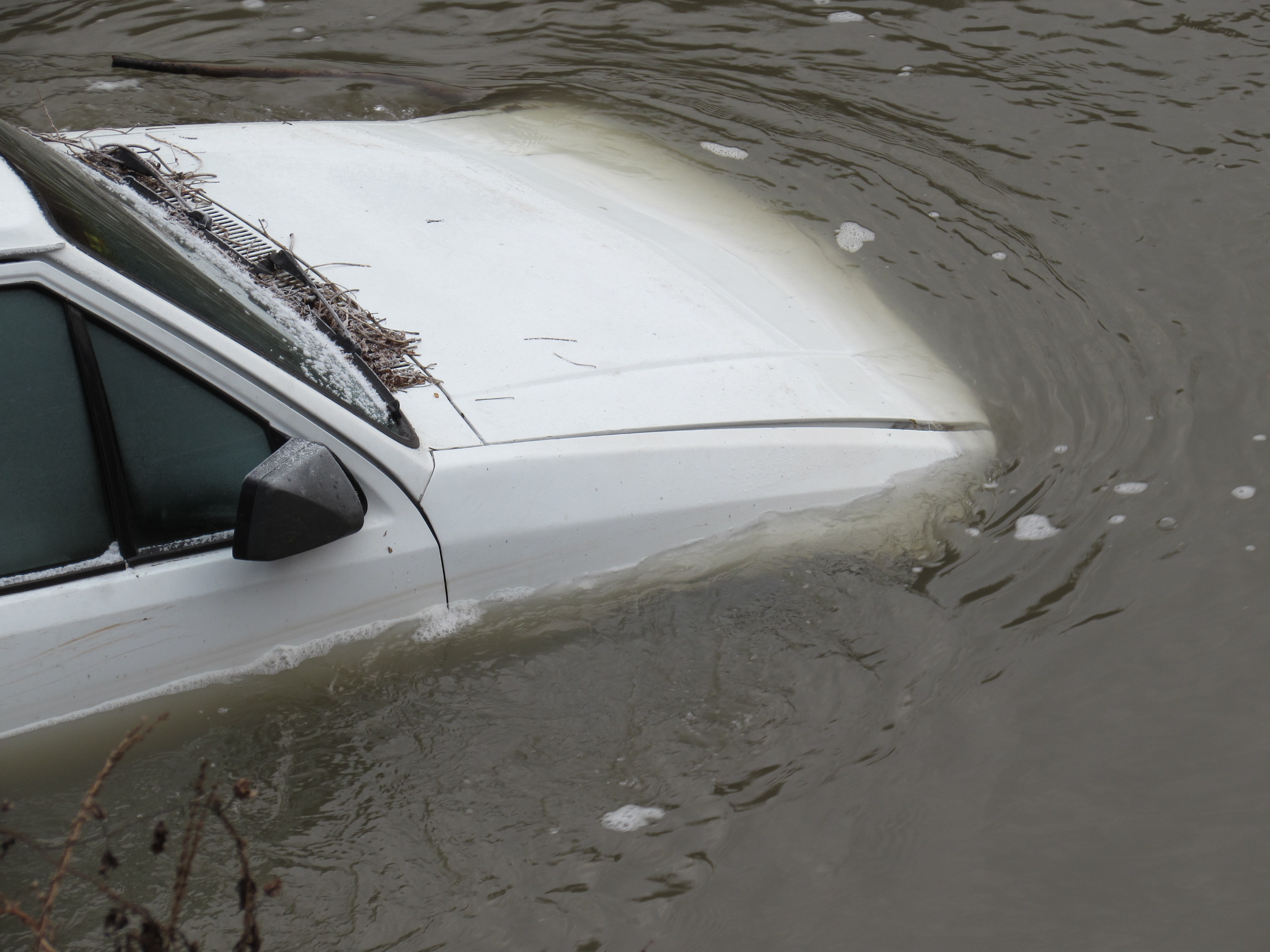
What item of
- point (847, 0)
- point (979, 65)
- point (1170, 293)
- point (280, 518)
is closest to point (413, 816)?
point (280, 518)

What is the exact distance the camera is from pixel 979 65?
6332mm

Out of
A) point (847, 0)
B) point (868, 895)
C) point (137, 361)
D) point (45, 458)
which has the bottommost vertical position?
point (868, 895)

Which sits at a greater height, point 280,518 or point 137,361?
point 137,361

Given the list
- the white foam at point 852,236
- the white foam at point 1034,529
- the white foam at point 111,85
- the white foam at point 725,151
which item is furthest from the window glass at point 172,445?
the white foam at point 111,85

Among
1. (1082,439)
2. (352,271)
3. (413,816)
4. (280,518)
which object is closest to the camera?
(280,518)

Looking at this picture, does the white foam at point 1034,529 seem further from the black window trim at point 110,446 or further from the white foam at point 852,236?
the black window trim at point 110,446

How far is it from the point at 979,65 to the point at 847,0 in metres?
1.13

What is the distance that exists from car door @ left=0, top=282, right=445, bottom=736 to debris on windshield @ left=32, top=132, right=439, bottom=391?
1.38 feet

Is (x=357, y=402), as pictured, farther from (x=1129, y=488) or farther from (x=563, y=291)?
(x=1129, y=488)

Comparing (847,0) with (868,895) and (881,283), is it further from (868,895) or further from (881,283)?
(868,895)

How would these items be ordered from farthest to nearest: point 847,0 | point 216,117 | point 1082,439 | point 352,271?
point 847,0 → point 216,117 → point 1082,439 → point 352,271

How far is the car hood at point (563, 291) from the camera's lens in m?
2.94

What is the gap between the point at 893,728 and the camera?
9.98 feet

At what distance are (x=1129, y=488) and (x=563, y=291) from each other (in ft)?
6.68
